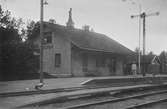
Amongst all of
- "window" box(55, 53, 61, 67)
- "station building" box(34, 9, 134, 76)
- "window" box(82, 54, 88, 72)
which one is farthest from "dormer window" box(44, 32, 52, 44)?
"window" box(82, 54, 88, 72)

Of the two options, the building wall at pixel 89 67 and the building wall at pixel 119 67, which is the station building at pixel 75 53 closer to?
the building wall at pixel 89 67

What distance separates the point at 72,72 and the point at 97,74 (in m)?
4.31

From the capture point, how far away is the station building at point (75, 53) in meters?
31.0

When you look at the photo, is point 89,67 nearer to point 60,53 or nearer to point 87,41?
point 87,41

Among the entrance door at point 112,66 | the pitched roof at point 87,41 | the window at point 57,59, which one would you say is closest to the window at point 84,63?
the pitched roof at point 87,41

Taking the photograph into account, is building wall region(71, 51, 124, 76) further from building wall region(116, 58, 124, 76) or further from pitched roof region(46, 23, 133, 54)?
pitched roof region(46, 23, 133, 54)

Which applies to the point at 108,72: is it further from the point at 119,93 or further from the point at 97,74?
the point at 119,93

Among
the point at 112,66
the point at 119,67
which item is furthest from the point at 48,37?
the point at 119,67

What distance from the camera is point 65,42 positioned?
31734 millimetres

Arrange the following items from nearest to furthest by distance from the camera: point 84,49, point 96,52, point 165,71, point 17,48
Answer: point 17,48 → point 84,49 → point 96,52 → point 165,71

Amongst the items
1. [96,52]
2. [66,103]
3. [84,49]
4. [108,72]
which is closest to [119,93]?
[66,103]

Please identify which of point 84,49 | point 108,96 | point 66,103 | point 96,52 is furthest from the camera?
point 96,52

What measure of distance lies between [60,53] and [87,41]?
392 centimetres

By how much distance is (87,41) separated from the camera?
3356cm
